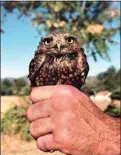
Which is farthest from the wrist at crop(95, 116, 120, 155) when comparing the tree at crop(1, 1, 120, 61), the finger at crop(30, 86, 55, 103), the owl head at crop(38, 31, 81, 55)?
the tree at crop(1, 1, 120, 61)

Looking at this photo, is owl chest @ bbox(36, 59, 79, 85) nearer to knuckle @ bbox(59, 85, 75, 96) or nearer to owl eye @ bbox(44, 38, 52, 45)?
owl eye @ bbox(44, 38, 52, 45)

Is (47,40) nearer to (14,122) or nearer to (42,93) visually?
(42,93)

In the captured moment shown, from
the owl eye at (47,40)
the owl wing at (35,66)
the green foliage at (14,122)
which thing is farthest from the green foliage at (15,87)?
the owl wing at (35,66)

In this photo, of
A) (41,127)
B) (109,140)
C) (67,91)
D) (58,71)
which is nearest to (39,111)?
(41,127)

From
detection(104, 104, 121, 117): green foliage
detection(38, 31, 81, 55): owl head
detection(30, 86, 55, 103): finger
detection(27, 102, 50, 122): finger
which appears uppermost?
detection(38, 31, 81, 55): owl head

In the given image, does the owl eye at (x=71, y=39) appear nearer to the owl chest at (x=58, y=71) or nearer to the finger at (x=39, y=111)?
the owl chest at (x=58, y=71)

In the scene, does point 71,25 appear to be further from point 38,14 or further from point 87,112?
point 87,112

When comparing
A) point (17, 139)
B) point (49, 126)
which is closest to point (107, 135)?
A: point (49, 126)
